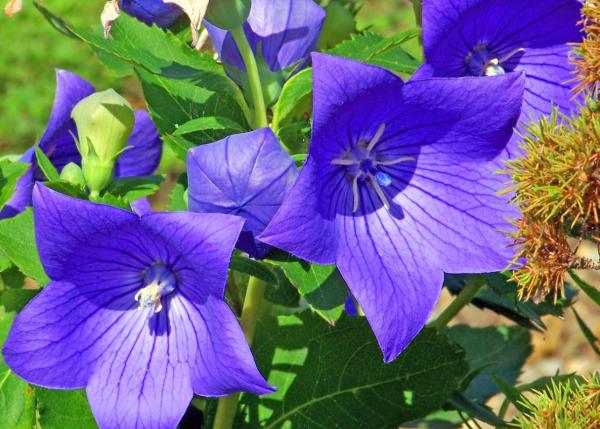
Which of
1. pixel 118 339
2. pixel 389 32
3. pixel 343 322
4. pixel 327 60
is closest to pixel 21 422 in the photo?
pixel 118 339

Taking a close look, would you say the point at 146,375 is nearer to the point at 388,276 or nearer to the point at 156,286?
the point at 156,286

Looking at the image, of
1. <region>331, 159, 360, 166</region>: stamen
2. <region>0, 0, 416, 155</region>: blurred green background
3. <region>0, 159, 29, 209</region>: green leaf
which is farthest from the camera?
<region>0, 0, 416, 155</region>: blurred green background

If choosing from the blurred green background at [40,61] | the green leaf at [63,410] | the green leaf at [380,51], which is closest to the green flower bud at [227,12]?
the green leaf at [380,51]

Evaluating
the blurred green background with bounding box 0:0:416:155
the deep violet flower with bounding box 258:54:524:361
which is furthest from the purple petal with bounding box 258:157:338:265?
the blurred green background with bounding box 0:0:416:155

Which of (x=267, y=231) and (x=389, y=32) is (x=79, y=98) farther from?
(x=389, y=32)

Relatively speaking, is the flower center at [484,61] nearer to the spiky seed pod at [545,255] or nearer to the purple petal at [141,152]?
the spiky seed pod at [545,255]

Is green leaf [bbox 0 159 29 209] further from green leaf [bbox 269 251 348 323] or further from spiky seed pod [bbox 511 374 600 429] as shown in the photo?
spiky seed pod [bbox 511 374 600 429]
